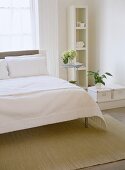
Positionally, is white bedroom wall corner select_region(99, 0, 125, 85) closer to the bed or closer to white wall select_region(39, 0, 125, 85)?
white wall select_region(39, 0, 125, 85)

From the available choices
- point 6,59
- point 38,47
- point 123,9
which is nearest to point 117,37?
point 123,9

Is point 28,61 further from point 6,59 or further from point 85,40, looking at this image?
point 85,40

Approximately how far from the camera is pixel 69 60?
5160 millimetres

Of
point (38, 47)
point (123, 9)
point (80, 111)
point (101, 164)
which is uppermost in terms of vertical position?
point (123, 9)

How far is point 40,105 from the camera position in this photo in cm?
307

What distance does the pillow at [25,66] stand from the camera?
4332mm

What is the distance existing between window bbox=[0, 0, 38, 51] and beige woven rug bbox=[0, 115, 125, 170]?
96.3 inches

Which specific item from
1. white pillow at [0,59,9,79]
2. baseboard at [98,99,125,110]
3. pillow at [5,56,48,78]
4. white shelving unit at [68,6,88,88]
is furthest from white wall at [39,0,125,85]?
white pillow at [0,59,9,79]

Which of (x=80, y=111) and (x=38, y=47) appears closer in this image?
(x=80, y=111)

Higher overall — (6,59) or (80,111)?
(6,59)

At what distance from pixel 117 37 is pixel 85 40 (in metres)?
0.86

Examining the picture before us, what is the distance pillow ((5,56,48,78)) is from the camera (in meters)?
4.33

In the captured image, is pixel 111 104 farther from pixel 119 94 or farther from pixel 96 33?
pixel 96 33

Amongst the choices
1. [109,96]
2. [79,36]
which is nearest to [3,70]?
[109,96]
